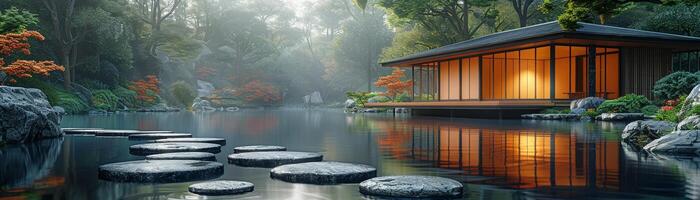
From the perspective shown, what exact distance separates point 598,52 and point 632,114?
6902 millimetres

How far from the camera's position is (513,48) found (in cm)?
2353

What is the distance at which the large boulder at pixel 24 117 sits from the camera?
32.1 ft

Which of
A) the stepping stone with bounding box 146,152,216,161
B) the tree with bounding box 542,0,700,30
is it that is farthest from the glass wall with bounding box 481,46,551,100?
the stepping stone with bounding box 146,152,216,161

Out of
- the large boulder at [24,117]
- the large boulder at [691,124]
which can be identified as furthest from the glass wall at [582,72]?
the large boulder at [24,117]

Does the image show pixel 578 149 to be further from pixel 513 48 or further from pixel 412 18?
pixel 412 18

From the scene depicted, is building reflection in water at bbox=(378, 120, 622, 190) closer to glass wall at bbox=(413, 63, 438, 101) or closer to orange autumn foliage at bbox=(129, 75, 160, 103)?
glass wall at bbox=(413, 63, 438, 101)

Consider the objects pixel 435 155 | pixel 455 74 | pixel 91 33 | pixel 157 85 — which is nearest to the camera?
pixel 435 155

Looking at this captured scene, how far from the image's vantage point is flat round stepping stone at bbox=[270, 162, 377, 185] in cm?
540

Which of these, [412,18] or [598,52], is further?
[412,18]

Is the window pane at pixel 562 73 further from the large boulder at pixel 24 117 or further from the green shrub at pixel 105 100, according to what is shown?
the green shrub at pixel 105 100

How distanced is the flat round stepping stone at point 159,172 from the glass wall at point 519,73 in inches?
859

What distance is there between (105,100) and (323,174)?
109 feet

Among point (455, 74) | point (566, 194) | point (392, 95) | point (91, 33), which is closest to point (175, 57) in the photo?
point (91, 33)

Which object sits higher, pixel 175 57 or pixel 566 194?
pixel 175 57
